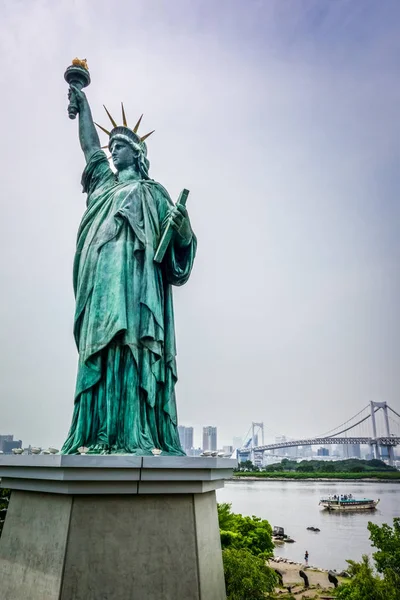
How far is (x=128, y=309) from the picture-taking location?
543 centimetres

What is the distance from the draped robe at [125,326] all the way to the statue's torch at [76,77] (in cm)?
202

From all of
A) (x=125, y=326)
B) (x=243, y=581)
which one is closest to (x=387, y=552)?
(x=243, y=581)

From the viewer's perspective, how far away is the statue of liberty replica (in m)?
5.09

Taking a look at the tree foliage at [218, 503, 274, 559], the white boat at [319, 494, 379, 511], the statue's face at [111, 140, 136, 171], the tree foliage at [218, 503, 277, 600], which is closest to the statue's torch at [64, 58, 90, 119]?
the statue's face at [111, 140, 136, 171]

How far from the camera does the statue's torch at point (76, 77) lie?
745 cm

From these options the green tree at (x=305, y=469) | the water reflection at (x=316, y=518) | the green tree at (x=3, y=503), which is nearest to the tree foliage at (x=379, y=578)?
the green tree at (x=3, y=503)

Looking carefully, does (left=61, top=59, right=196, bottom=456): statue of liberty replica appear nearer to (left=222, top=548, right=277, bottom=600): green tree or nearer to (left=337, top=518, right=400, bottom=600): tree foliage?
(left=337, top=518, right=400, bottom=600): tree foliage

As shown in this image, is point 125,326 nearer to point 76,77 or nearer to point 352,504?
point 76,77

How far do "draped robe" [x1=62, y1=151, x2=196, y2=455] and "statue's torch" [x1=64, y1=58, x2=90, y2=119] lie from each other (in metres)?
2.02

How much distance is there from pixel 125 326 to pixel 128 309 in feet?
0.88

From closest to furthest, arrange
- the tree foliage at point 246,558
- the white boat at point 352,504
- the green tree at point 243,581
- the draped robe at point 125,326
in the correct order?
the draped robe at point 125,326, the green tree at point 243,581, the tree foliage at point 246,558, the white boat at point 352,504

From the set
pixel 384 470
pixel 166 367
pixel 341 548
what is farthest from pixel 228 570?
pixel 384 470

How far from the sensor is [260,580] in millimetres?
11016

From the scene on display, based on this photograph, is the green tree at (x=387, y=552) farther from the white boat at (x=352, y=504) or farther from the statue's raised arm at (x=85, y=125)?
the white boat at (x=352, y=504)
